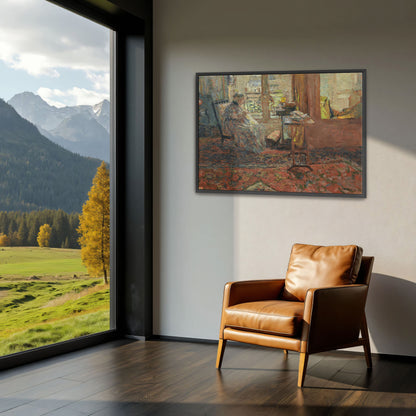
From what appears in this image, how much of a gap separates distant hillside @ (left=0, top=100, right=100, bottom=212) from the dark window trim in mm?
407

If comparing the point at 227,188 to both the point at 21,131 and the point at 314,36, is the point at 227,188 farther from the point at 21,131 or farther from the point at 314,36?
the point at 21,131

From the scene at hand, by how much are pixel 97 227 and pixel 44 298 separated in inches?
30.8

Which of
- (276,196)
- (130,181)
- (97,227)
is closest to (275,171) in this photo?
(276,196)

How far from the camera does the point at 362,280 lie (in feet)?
12.5

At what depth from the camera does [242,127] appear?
4492 millimetres

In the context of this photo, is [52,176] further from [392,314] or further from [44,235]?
[392,314]

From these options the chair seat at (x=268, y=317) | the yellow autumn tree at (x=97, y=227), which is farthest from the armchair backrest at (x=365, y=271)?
the yellow autumn tree at (x=97, y=227)

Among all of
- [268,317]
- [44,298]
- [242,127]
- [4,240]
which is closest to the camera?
[268,317]

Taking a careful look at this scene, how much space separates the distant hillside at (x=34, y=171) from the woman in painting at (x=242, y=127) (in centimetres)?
114

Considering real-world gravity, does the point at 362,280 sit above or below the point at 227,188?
below

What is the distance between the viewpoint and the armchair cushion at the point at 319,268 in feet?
12.2

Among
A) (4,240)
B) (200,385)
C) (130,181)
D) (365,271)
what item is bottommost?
(200,385)

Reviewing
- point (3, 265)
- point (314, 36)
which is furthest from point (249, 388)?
point (314, 36)

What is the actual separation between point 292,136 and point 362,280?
1.23 m
